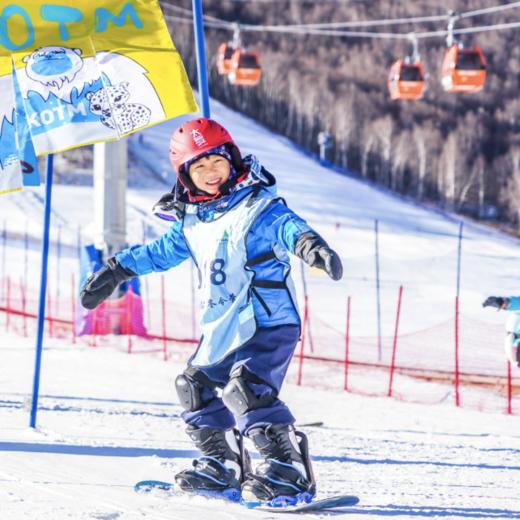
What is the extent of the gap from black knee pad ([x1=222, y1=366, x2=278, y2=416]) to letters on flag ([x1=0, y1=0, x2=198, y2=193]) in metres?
1.49

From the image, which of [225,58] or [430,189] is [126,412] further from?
[430,189]

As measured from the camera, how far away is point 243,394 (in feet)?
10.7

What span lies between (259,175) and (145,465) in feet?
4.26

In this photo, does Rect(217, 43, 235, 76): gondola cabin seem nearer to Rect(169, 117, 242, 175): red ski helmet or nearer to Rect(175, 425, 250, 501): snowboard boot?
Rect(169, 117, 242, 175): red ski helmet

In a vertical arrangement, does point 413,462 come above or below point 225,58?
below

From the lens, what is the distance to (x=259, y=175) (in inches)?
137

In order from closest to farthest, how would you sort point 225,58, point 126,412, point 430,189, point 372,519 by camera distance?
1. point 372,519
2. point 126,412
3. point 225,58
4. point 430,189

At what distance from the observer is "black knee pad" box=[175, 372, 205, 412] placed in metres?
3.48

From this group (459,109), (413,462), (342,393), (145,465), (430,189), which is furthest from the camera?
(459,109)

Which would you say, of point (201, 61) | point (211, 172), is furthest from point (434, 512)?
point (201, 61)

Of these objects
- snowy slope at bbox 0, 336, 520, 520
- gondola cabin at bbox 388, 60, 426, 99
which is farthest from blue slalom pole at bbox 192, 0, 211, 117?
gondola cabin at bbox 388, 60, 426, 99

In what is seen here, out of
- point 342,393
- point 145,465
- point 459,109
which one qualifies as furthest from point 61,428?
point 459,109

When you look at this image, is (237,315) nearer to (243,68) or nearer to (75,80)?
(75,80)

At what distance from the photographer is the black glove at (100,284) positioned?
3.62 m
